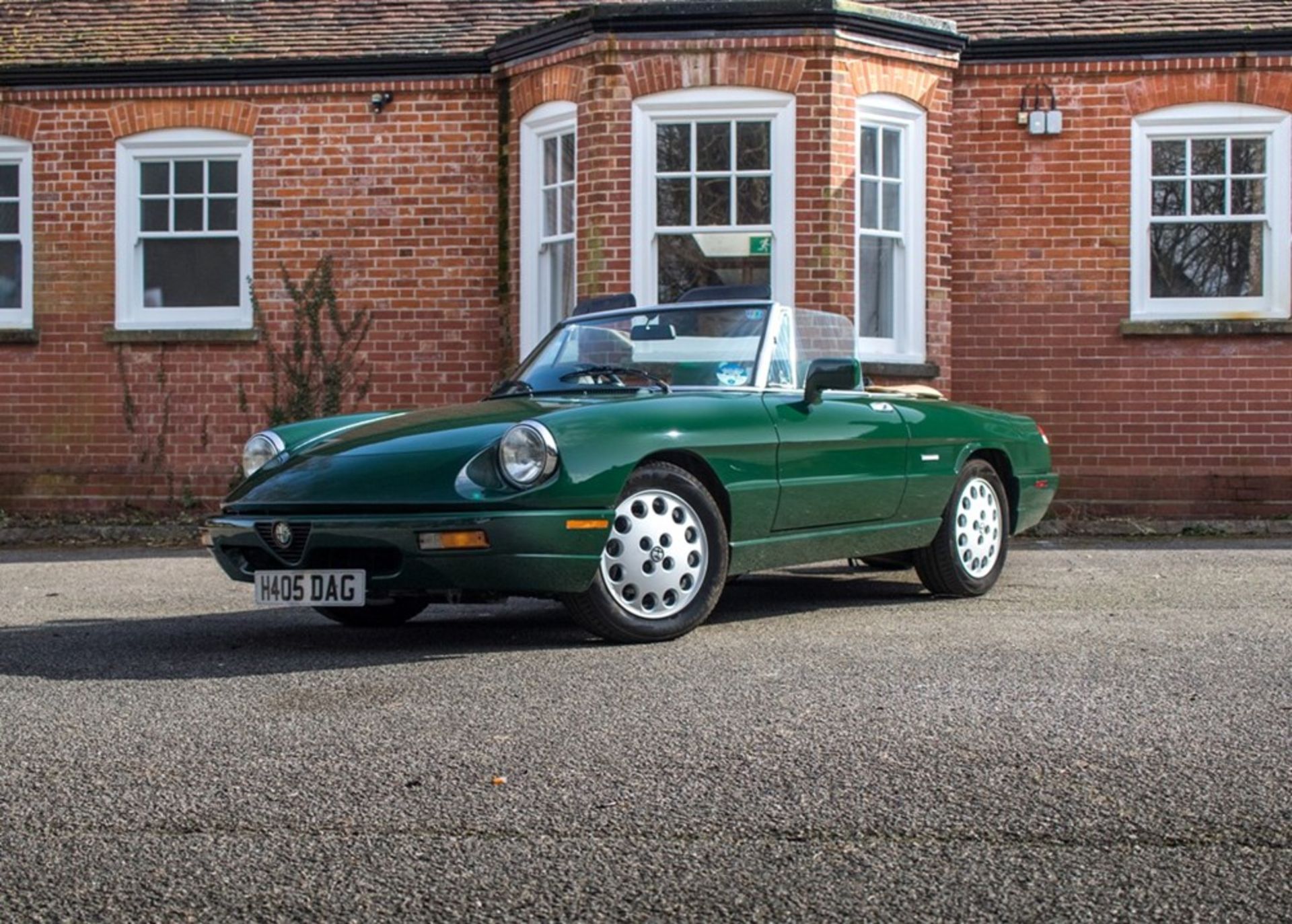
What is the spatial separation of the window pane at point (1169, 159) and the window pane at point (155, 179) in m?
8.12

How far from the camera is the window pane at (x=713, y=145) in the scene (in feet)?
43.8

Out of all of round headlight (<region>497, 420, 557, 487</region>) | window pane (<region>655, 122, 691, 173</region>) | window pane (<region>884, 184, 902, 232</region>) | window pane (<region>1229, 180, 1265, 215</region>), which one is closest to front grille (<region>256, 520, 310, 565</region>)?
round headlight (<region>497, 420, 557, 487</region>)

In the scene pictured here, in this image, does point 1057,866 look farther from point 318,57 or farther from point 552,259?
point 318,57

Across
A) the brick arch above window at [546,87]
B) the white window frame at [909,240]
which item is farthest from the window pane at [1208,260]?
the brick arch above window at [546,87]

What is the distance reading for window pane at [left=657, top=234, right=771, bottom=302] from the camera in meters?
13.4

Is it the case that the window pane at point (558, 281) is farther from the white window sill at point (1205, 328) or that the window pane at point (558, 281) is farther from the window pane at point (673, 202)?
the white window sill at point (1205, 328)

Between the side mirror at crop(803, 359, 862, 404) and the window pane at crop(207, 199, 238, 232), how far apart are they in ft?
28.8

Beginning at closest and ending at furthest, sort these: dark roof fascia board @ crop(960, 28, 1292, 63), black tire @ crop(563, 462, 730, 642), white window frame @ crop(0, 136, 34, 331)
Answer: black tire @ crop(563, 462, 730, 642)
dark roof fascia board @ crop(960, 28, 1292, 63)
white window frame @ crop(0, 136, 34, 331)

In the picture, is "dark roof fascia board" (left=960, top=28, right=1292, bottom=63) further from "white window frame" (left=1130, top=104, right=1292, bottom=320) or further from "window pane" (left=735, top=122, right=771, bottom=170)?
"window pane" (left=735, top=122, right=771, bottom=170)

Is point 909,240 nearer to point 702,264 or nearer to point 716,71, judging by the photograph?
point 702,264

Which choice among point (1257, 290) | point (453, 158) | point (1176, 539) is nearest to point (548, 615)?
point (1176, 539)

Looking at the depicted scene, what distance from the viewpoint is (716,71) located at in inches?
519

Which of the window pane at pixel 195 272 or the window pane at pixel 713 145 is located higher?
the window pane at pixel 713 145

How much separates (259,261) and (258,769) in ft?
35.7
